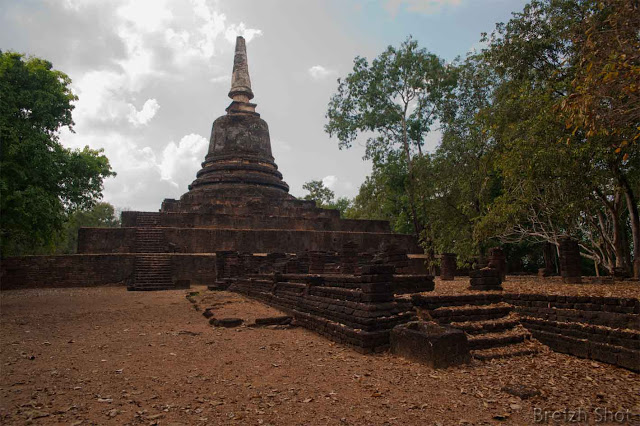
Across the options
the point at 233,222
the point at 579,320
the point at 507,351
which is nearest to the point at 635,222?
the point at 579,320

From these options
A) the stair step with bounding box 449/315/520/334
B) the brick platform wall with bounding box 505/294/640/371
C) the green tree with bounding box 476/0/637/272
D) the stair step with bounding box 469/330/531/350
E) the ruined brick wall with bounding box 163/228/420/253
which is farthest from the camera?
the ruined brick wall with bounding box 163/228/420/253

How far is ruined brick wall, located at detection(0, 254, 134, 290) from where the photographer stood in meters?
15.7

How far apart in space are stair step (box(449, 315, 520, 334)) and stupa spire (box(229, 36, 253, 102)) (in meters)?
25.0

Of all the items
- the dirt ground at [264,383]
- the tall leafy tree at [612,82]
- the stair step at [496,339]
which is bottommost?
the dirt ground at [264,383]

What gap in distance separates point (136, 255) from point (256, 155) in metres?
11.5

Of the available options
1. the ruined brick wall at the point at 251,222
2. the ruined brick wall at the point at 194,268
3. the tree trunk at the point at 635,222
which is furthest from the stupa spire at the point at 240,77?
the tree trunk at the point at 635,222

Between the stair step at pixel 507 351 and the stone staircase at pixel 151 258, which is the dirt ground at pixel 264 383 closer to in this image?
the stair step at pixel 507 351

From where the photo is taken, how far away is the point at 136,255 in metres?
17.7

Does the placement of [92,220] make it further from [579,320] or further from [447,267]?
[579,320]

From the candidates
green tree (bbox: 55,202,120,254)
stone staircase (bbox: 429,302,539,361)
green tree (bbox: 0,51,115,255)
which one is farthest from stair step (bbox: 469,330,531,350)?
green tree (bbox: 55,202,120,254)

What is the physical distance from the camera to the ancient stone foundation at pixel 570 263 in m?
10.4

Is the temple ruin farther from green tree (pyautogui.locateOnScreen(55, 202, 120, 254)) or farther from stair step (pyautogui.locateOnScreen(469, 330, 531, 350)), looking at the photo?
green tree (pyautogui.locateOnScreen(55, 202, 120, 254))

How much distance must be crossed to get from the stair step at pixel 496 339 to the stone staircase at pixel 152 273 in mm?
13032

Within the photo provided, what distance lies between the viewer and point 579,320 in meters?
6.04
